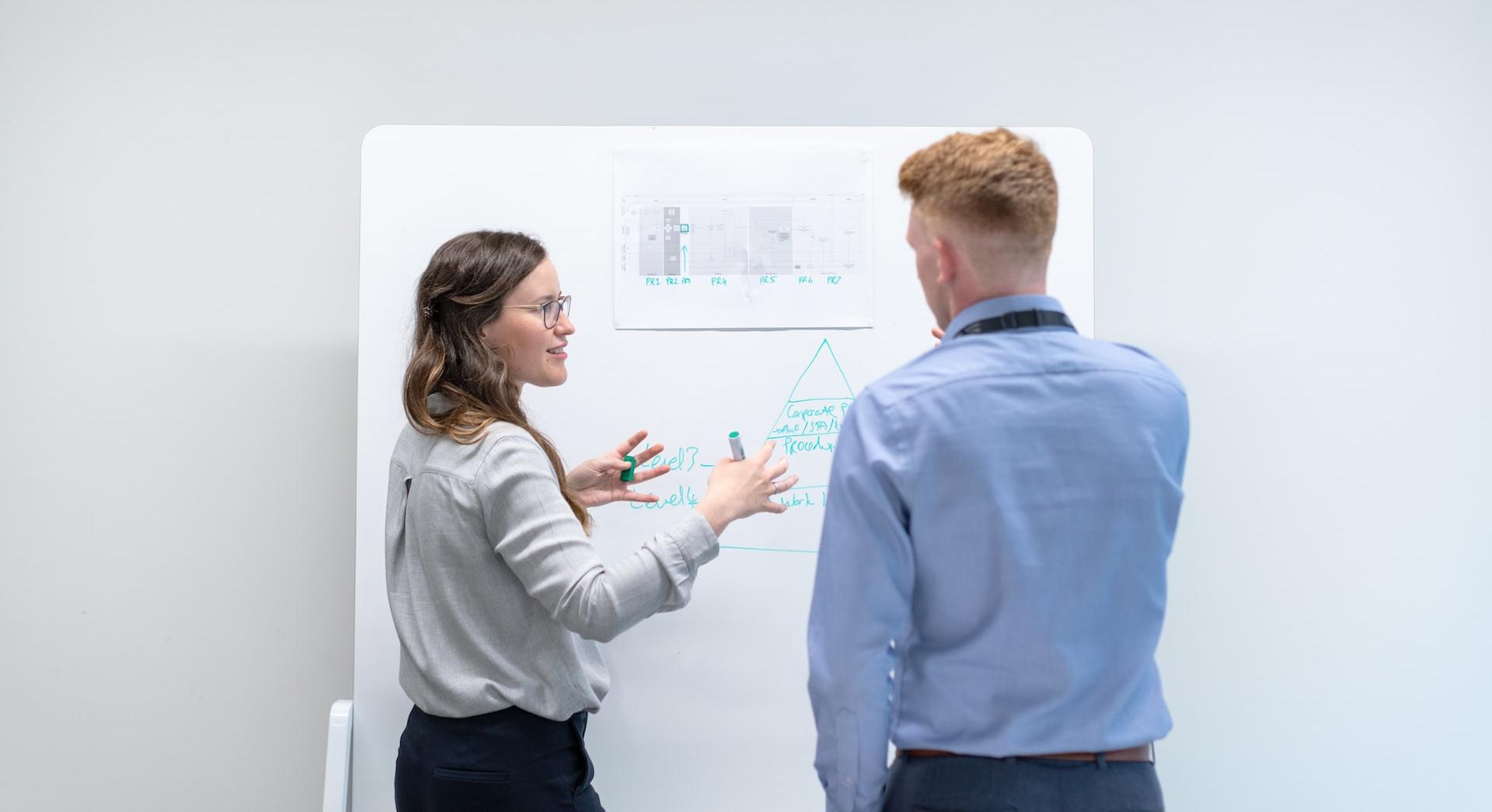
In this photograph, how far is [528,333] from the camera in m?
1.40

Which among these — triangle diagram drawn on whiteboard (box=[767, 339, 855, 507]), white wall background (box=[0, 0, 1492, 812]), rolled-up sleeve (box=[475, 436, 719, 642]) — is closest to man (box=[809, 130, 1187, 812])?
rolled-up sleeve (box=[475, 436, 719, 642])

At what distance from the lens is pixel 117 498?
195 centimetres

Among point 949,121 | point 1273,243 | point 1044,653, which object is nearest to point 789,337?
point 949,121

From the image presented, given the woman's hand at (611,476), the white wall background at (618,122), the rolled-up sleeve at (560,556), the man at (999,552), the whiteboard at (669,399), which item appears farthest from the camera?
the white wall background at (618,122)

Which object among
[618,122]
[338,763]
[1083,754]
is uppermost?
[618,122]

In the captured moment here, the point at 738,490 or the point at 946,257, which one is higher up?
the point at 946,257

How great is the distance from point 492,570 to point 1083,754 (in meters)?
Answer: 0.69

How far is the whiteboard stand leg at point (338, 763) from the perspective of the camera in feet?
5.38

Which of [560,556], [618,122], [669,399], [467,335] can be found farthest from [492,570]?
[618,122]

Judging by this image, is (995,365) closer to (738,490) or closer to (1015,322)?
(1015,322)

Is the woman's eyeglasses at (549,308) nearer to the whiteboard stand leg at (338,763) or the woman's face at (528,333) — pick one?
the woman's face at (528,333)

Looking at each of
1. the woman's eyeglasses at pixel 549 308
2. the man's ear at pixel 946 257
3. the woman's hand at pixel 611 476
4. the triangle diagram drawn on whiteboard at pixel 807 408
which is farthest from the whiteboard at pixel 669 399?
the man's ear at pixel 946 257

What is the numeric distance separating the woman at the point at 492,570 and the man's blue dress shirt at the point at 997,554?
34 centimetres

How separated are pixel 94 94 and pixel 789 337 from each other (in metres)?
1.41
